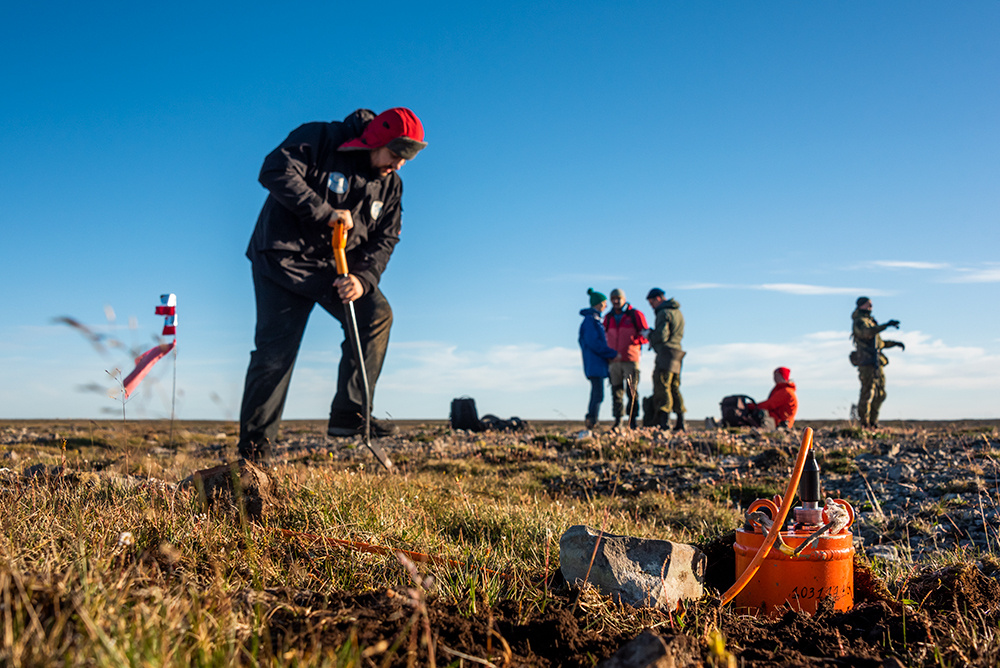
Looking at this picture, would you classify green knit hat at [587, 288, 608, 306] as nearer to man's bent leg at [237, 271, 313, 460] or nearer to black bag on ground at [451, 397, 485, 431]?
black bag on ground at [451, 397, 485, 431]

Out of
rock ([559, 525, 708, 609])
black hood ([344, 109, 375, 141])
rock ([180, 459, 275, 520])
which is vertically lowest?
rock ([559, 525, 708, 609])

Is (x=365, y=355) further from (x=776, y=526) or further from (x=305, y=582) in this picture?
(x=776, y=526)

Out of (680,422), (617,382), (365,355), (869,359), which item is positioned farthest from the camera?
(869,359)

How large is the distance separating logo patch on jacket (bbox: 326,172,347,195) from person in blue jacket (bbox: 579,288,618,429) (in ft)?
23.3

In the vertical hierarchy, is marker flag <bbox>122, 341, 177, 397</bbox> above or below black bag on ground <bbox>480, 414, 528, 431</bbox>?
above

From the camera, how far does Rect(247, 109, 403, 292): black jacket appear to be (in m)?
5.47

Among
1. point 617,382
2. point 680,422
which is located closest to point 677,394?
point 680,422

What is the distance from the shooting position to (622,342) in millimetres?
12414

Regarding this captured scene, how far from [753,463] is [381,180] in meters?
4.56

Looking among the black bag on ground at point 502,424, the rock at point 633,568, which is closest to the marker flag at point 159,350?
the rock at point 633,568

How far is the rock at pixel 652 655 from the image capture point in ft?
5.45

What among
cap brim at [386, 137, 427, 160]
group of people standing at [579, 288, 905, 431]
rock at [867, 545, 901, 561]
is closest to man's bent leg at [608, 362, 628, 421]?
group of people standing at [579, 288, 905, 431]

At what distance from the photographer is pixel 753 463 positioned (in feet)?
23.8

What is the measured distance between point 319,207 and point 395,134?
0.82 meters
